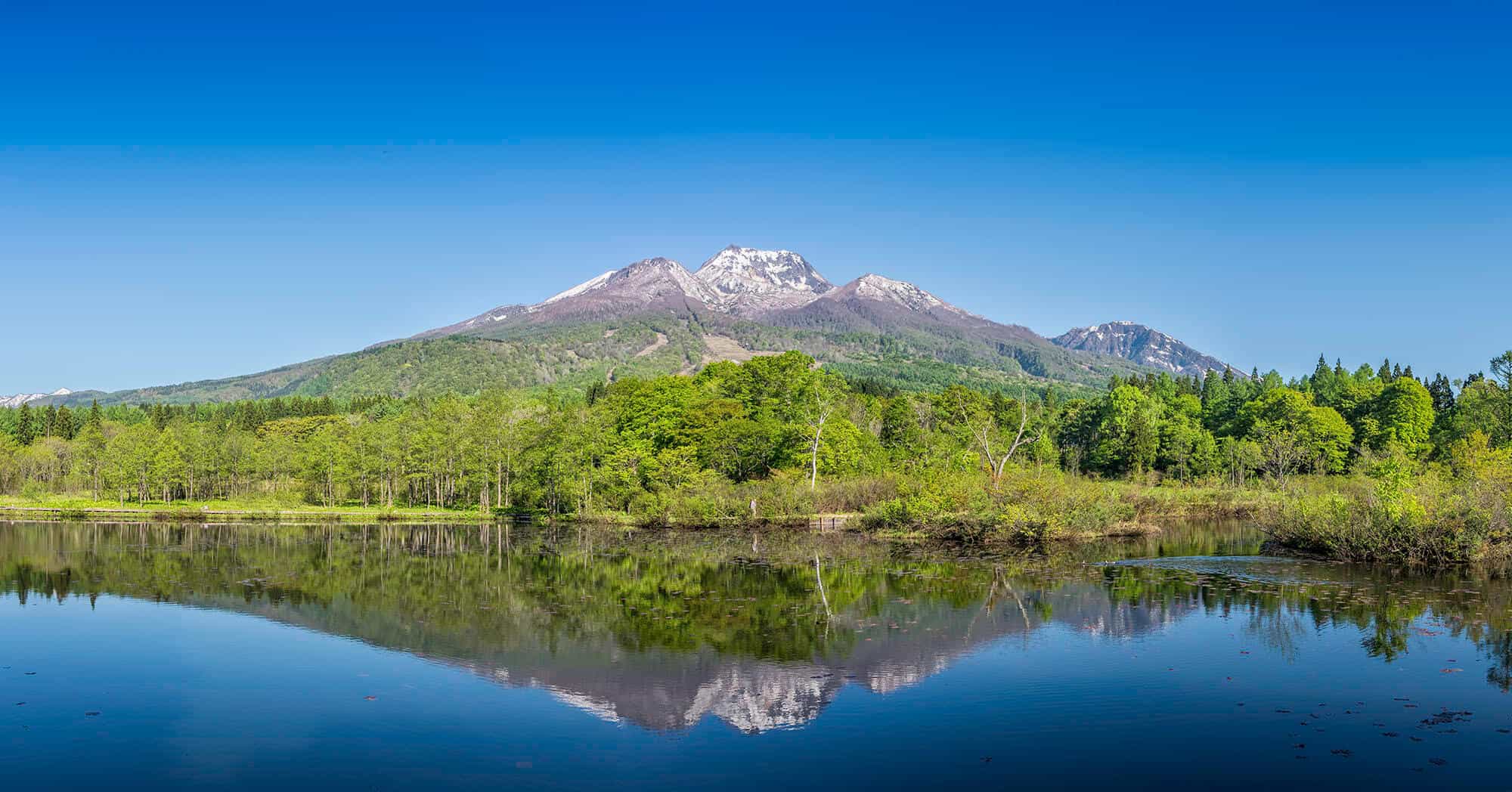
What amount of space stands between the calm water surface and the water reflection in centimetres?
16

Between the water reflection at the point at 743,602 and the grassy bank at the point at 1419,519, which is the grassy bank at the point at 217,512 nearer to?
the water reflection at the point at 743,602

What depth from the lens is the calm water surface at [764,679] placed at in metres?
15.6

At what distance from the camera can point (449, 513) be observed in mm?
81000

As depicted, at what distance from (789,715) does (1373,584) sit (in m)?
24.8

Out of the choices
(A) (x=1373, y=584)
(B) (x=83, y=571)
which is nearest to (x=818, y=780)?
(A) (x=1373, y=584)

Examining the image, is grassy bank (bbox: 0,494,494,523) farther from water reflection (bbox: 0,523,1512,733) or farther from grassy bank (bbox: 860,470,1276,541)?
grassy bank (bbox: 860,470,1276,541)

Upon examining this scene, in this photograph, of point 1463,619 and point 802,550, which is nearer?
point 1463,619

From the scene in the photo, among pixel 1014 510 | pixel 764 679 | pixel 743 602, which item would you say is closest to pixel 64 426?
pixel 1014 510

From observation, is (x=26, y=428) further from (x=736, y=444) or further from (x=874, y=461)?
(x=874, y=461)

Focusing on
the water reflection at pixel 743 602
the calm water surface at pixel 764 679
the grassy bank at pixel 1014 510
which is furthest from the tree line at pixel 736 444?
the calm water surface at pixel 764 679

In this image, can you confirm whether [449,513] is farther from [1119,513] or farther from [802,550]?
[1119,513]

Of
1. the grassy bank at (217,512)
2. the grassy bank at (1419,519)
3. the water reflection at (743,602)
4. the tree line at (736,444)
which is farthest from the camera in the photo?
the grassy bank at (217,512)

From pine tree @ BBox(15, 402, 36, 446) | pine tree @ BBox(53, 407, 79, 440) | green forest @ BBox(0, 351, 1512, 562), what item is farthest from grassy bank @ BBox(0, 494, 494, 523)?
pine tree @ BBox(53, 407, 79, 440)

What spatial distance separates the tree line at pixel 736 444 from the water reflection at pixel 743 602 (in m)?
16.4
